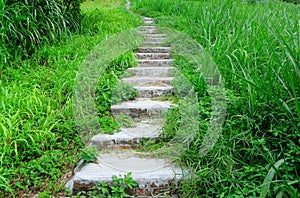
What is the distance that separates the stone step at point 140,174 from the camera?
2.00 meters

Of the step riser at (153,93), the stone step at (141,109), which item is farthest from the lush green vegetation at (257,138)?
the step riser at (153,93)

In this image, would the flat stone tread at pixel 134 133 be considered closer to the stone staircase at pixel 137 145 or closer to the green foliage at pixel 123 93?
the stone staircase at pixel 137 145

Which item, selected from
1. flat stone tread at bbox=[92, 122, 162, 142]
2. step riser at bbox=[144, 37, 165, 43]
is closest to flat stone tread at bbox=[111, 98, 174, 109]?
flat stone tread at bbox=[92, 122, 162, 142]

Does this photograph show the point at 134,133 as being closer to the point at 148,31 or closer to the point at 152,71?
the point at 152,71

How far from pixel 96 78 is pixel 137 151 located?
1113 millimetres

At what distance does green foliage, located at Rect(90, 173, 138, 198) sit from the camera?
1.92 m

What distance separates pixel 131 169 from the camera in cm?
210

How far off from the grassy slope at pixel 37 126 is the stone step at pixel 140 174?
6.9 inches

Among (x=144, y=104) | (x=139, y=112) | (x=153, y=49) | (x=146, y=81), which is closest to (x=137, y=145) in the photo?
(x=139, y=112)

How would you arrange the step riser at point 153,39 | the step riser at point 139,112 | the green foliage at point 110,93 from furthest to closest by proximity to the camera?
the step riser at point 153,39, the step riser at point 139,112, the green foliage at point 110,93

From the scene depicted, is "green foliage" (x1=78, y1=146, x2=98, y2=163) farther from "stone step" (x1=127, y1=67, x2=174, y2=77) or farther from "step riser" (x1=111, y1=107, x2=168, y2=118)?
"stone step" (x1=127, y1=67, x2=174, y2=77)

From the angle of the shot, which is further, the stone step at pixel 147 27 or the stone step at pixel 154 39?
the stone step at pixel 147 27

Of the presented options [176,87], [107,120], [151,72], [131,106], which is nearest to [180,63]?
[151,72]

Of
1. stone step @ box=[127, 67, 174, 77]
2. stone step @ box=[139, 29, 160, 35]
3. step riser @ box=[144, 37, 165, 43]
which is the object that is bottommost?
stone step @ box=[127, 67, 174, 77]
